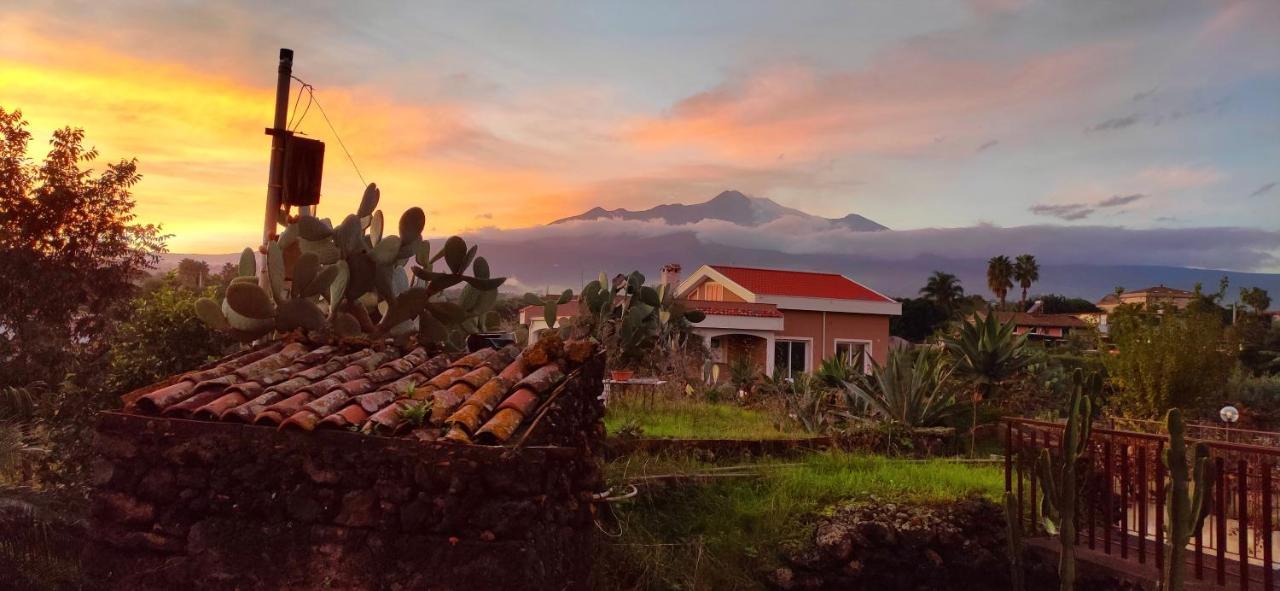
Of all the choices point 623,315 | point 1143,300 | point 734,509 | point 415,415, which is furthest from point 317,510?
point 1143,300

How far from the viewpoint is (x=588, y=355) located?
4.80 meters

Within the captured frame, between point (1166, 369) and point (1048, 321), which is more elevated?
point (1048, 321)

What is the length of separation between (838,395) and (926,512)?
553cm

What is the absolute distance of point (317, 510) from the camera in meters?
3.92

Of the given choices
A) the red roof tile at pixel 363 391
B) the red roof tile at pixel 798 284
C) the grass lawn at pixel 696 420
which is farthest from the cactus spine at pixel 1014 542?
the red roof tile at pixel 798 284

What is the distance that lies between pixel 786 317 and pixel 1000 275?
45431 mm

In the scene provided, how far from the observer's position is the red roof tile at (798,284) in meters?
28.2

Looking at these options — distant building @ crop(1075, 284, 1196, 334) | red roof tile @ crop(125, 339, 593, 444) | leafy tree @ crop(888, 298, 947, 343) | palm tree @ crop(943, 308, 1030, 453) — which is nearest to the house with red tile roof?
distant building @ crop(1075, 284, 1196, 334)

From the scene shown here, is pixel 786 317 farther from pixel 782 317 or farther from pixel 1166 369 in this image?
pixel 1166 369

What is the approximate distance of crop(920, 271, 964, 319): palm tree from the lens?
61.3 meters

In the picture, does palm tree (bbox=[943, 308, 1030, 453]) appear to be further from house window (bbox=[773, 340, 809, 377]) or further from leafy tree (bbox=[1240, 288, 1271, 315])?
leafy tree (bbox=[1240, 288, 1271, 315])

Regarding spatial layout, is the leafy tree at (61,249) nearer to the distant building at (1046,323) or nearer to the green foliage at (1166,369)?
the green foliage at (1166,369)

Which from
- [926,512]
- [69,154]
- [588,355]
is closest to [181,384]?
[588,355]

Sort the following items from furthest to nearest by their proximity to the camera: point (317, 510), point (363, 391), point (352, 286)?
1. point (352, 286)
2. point (363, 391)
3. point (317, 510)
